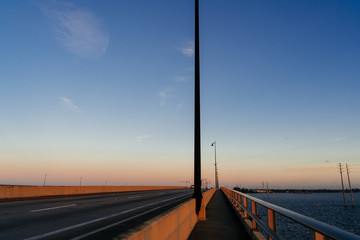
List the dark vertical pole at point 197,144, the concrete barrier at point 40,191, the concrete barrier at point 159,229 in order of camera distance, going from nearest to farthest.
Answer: the concrete barrier at point 159,229, the dark vertical pole at point 197,144, the concrete barrier at point 40,191

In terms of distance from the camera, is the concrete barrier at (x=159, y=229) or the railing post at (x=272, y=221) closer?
the concrete barrier at (x=159, y=229)

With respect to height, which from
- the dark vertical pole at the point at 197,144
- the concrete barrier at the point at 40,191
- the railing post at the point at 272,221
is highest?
the dark vertical pole at the point at 197,144

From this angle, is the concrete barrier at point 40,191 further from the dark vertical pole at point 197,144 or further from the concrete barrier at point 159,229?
the concrete barrier at point 159,229

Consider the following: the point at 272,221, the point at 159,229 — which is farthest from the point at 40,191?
the point at 272,221

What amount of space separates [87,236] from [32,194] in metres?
17.0

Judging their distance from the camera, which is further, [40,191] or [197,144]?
[40,191]

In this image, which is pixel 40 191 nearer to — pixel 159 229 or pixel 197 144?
pixel 197 144

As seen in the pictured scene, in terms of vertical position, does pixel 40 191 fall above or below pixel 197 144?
below

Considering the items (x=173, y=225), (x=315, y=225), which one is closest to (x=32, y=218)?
(x=173, y=225)

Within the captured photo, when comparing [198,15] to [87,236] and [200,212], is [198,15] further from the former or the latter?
[87,236]

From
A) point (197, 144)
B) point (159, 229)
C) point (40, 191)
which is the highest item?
point (197, 144)

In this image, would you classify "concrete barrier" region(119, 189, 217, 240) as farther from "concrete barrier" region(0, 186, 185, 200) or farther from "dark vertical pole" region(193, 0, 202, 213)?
"concrete barrier" region(0, 186, 185, 200)

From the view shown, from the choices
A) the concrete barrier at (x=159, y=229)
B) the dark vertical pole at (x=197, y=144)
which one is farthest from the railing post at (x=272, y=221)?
the dark vertical pole at (x=197, y=144)

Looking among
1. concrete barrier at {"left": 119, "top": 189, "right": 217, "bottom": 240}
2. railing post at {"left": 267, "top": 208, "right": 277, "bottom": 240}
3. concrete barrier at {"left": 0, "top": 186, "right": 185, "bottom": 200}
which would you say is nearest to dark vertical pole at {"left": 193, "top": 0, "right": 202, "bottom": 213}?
concrete barrier at {"left": 119, "top": 189, "right": 217, "bottom": 240}
